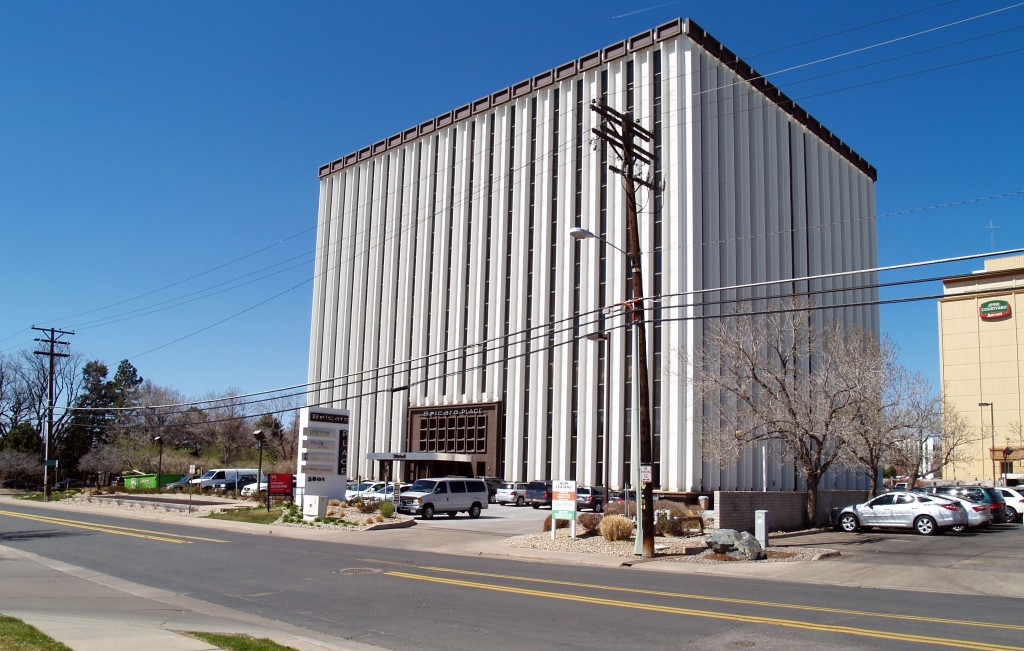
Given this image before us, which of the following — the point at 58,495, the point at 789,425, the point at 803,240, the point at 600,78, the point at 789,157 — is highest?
the point at 600,78

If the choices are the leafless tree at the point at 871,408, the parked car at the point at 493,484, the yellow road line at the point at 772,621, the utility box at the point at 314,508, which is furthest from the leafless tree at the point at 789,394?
the parked car at the point at 493,484

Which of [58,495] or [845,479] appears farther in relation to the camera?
[845,479]

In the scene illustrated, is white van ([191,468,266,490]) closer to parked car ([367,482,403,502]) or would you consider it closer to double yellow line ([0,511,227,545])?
parked car ([367,482,403,502])

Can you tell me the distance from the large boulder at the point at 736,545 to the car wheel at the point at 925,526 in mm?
10169

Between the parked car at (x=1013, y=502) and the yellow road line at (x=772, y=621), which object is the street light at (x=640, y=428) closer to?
the yellow road line at (x=772, y=621)

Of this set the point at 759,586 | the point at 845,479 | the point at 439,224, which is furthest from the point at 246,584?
the point at 845,479

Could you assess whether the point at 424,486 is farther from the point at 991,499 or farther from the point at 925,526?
the point at 991,499

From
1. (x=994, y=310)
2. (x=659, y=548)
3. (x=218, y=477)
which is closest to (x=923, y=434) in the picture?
(x=659, y=548)

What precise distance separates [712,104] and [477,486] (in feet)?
98.0

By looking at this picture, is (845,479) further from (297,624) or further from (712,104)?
(297,624)

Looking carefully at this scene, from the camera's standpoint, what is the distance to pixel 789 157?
59.9m

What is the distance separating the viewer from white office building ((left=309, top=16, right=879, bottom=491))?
4975 cm

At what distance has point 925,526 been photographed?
1100 inches

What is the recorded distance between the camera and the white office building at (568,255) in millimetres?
49750
